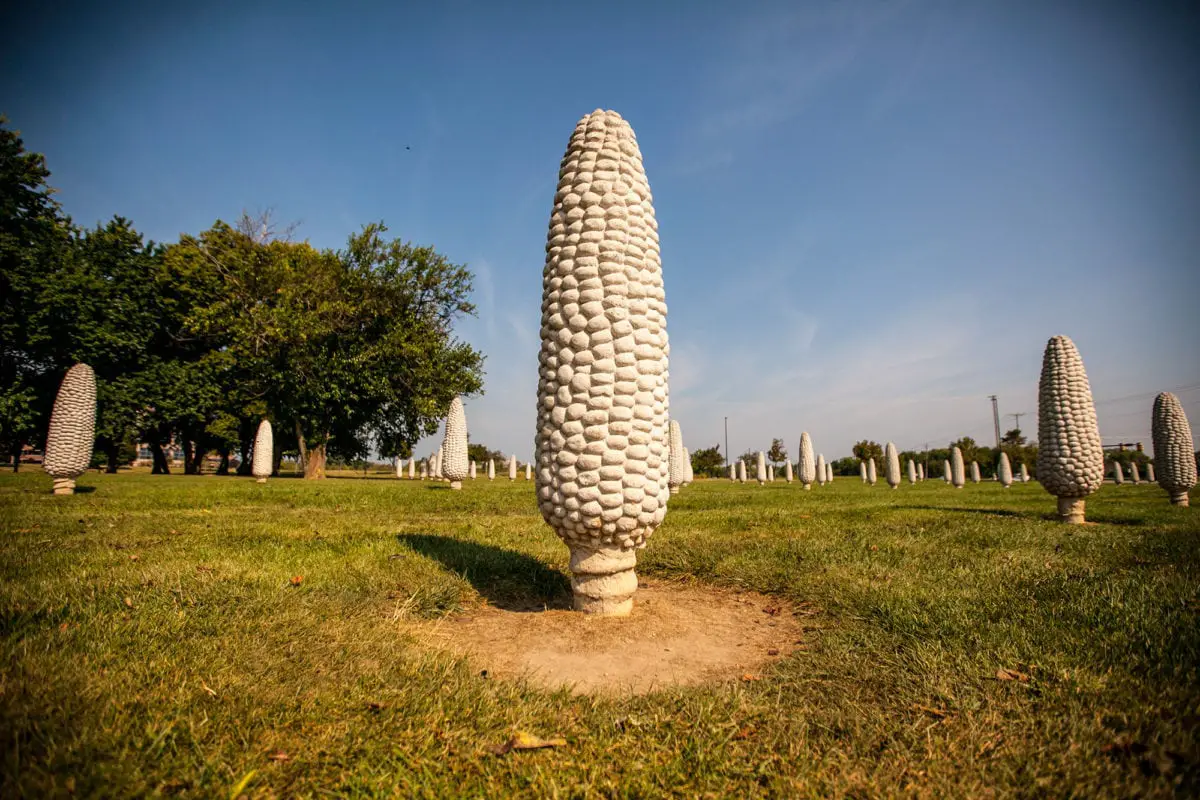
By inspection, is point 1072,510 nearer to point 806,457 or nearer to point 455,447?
point 455,447

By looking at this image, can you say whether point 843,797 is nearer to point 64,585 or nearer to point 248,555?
point 64,585

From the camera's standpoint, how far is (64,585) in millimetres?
3721

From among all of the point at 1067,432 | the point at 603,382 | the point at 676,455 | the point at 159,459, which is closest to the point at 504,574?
the point at 603,382

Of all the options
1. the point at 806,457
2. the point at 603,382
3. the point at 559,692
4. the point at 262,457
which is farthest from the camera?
the point at 806,457

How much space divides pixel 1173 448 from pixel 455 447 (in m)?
18.8

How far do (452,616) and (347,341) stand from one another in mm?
24455

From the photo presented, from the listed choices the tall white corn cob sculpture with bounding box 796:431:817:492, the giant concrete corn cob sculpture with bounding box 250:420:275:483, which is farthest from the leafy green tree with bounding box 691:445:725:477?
the giant concrete corn cob sculpture with bounding box 250:420:275:483

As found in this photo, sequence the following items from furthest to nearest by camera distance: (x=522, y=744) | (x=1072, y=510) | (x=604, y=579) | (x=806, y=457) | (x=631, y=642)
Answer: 1. (x=806, y=457)
2. (x=1072, y=510)
3. (x=604, y=579)
4. (x=631, y=642)
5. (x=522, y=744)

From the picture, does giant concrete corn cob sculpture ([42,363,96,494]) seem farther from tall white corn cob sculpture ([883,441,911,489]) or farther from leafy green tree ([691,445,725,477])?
leafy green tree ([691,445,725,477])

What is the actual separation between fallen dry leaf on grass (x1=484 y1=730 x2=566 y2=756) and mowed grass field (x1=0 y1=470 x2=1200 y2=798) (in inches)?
1.1

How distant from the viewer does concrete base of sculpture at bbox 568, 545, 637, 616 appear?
13.2 feet

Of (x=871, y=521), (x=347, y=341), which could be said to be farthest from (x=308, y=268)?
(x=871, y=521)

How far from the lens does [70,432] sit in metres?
12.2

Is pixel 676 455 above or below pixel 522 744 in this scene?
above
